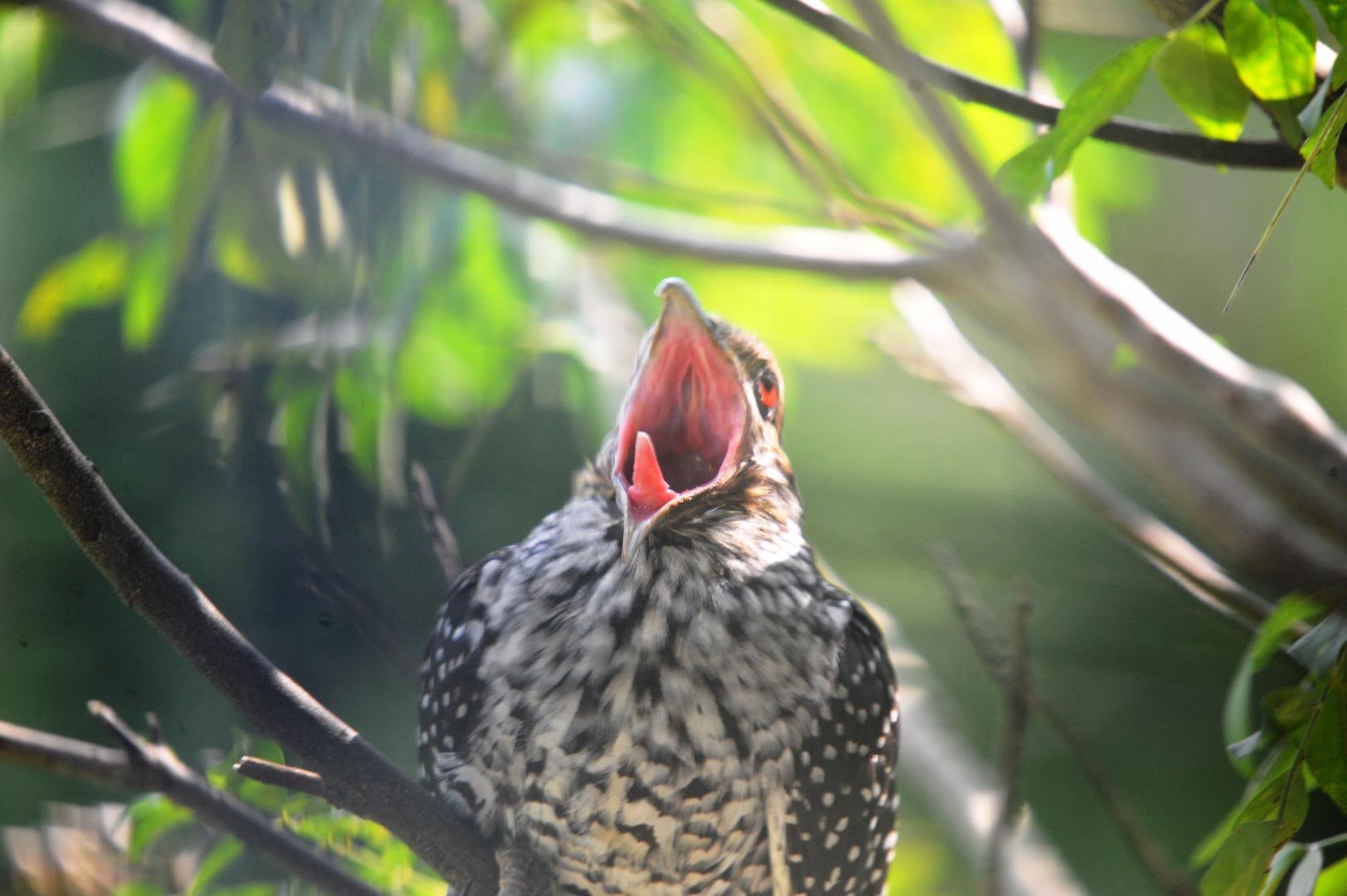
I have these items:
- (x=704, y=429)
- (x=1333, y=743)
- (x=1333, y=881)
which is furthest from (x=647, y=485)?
(x=1333, y=881)

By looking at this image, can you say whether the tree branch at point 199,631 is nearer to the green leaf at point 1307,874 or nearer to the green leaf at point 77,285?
the green leaf at point 77,285

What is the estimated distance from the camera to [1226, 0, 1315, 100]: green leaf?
2.10 feet

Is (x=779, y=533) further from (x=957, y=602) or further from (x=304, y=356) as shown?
(x=304, y=356)

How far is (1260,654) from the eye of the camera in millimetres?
852

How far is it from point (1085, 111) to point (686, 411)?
0.35 m

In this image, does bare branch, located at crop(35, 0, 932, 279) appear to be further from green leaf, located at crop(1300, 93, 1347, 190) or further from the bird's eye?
green leaf, located at crop(1300, 93, 1347, 190)

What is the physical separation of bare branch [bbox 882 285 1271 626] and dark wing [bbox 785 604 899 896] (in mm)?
292

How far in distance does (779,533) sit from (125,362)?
559 millimetres

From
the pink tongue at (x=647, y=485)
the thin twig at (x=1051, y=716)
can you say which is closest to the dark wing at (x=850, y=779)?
the thin twig at (x=1051, y=716)

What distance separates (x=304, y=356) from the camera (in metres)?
0.89

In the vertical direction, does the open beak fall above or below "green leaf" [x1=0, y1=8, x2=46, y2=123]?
below

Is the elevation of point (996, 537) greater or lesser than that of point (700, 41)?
lesser

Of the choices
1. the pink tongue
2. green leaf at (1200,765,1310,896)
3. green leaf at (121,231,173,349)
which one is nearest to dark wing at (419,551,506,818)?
the pink tongue

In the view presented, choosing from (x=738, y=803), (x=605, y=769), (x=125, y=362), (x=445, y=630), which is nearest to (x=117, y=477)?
(x=125, y=362)
